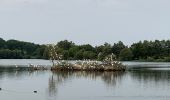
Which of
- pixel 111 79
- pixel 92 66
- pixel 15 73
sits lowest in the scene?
pixel 111 79

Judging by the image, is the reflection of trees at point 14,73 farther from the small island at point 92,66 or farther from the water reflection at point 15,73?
the small island at point 92,66

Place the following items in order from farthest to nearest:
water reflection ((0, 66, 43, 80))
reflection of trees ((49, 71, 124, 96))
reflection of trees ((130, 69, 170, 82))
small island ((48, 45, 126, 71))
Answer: small island ((48, 45, 126, 71)) < water reflection ((0, 66, 43, 80)) < reflection of trees ((130, 69, 170, 82)) < reflection of trees ((49, 71, 124, 96))

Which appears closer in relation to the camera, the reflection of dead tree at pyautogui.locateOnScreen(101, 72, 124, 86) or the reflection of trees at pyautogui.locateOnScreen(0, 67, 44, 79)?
the reflection of dead tree at pyautogui.locateOnScreen(101, 72, 124, 86)

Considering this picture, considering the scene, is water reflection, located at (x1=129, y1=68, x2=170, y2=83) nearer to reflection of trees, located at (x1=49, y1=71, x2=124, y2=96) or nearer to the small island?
reflection of trees, located at (x1=49, y1=71, x2=124, y2=96)

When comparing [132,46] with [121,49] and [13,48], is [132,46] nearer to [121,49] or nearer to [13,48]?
[121,49]

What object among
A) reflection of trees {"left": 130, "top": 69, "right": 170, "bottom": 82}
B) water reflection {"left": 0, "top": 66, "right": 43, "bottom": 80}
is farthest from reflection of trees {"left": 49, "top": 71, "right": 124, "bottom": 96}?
water reflection {"left": 0, "top": 66, "right": 43, "bottom": 80}

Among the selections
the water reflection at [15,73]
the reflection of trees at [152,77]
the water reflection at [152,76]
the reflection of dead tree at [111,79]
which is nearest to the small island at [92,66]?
the water reflection at [15,73]

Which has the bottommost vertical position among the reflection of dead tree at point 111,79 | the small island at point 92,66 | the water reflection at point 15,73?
the reflection of dead tree at point 111,79

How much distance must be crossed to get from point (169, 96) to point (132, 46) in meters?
127

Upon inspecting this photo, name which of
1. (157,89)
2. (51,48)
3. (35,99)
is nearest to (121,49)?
(51,48)

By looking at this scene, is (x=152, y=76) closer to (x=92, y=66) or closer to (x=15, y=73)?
(x=92, y=66)

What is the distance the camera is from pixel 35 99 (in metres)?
36.9

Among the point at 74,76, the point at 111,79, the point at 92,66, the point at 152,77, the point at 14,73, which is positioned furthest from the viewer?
the point at 92,66

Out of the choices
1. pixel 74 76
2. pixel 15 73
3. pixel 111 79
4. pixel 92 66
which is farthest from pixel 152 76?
pixel 15 73
